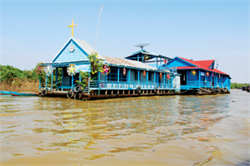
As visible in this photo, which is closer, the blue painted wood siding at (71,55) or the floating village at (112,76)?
the floating village at (112,76)

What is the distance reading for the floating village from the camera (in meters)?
20.5

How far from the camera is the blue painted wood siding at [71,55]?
854 inches

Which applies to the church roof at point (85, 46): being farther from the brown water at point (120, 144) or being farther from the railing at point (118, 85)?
the brown water at point (120, 144)

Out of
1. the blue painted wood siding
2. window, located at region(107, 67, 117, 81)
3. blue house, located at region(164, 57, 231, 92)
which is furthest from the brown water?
blue house, located at region(164, 57, 231, 92)

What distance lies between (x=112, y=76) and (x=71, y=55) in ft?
18.2

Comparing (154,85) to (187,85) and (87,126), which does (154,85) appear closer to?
(187,85)

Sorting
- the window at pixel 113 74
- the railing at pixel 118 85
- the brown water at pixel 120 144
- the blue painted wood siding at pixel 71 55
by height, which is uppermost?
the blue painted wood siding at pixel 71 55

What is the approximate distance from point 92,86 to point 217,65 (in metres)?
34.7

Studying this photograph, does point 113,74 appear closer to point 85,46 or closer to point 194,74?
point 85,46

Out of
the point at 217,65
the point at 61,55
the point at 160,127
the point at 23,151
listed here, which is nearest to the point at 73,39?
the point at 61,55

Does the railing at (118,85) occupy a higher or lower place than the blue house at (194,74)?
lower

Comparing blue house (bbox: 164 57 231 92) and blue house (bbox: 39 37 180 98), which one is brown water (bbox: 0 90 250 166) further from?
blue house (bbox: 164 57 231 92)

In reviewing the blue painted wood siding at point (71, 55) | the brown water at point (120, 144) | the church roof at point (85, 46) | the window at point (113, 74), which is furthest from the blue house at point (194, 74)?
the brown water at point (120, 144)

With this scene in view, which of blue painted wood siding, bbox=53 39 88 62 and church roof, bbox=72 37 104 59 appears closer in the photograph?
church roof, bbox=72 37 104 59
